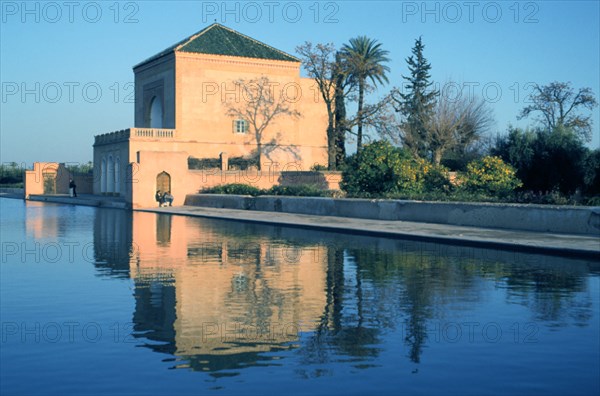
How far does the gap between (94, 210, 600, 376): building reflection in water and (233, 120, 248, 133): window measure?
154 feet

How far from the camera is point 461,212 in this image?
962 inches

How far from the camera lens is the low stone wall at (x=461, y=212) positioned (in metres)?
20.7

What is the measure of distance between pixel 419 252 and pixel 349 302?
24.2ft

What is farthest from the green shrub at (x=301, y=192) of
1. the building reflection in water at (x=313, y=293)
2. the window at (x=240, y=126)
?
the window at (x=240, y=126)

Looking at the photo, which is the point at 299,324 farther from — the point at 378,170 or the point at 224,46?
the point at 224,46

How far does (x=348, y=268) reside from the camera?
14.4 m

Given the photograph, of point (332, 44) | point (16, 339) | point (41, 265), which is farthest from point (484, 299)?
point (332, 44)

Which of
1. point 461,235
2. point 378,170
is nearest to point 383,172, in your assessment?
point 378,170

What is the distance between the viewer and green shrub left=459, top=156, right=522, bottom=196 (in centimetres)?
3256

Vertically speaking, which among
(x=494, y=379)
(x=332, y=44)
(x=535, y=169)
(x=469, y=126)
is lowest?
(x=494, y=379)

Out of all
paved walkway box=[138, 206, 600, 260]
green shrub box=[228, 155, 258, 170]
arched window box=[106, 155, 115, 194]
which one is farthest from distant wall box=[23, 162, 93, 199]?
paved walkway box=[138, 206, 600, 260]

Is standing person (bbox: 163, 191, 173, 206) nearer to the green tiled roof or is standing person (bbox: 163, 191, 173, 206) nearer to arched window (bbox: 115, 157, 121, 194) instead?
arched window (bbox: 115, 157, 121, 194)

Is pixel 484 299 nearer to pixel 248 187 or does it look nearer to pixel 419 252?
pixel 419 252

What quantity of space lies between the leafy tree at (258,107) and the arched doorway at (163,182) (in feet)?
71.3
